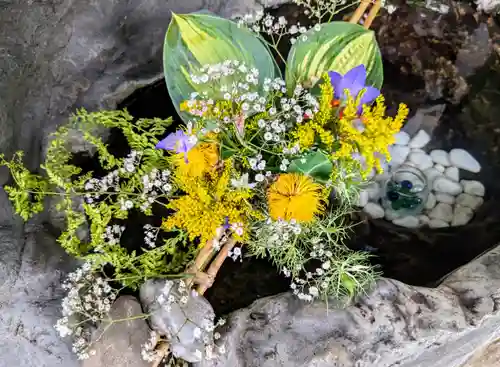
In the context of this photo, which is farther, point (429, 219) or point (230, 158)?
point (429, 219)

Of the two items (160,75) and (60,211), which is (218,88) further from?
(60,211)

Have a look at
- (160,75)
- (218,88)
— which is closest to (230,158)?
(218,88)

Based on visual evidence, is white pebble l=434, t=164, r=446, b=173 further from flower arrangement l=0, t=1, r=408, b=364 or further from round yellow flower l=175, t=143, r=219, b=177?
round yellow flower l=175, t=143, r=219, b=177

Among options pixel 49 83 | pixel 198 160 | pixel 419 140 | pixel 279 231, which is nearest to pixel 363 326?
pixel 279 231

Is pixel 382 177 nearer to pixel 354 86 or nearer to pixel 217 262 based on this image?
pixel 354 86

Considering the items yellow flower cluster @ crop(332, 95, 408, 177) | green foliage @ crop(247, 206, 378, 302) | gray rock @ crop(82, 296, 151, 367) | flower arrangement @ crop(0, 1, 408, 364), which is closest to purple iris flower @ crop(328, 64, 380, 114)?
flower arrangement @ crop(0, 1, 408, 364)
